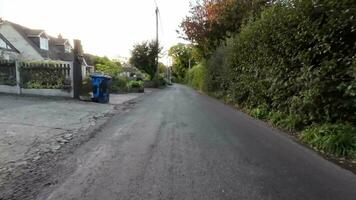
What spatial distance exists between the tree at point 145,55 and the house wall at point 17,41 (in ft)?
37.8

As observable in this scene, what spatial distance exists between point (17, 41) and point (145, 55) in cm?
1545

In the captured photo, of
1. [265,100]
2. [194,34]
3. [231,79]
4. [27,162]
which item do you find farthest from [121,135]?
[194,34]

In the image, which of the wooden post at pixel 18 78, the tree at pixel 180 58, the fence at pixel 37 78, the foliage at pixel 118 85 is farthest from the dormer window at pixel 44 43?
the tree at pixel 180 58

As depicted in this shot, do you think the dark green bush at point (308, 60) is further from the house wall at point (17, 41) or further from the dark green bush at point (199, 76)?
the house wall at point (17, 41)

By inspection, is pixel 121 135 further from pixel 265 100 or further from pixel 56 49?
pixel 56 49

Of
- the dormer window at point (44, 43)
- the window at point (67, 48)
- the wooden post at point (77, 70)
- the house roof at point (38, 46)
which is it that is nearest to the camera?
the wooden post at point (77, 70)

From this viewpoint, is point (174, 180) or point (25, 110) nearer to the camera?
point (174, 180)

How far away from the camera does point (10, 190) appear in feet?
14.5

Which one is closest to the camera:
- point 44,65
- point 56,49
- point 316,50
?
point 316,50

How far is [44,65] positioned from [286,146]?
14.0 metres

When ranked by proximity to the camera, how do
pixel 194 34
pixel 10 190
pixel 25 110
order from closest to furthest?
pixel 10 190 < pixel 25 110 < pixel 194 34

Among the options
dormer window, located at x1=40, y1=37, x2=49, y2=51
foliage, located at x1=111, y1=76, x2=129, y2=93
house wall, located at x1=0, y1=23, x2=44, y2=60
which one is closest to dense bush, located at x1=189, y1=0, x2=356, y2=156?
foliage, located at x1=111, y1=76, x2=129, y2=93

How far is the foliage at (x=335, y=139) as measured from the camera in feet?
21.8

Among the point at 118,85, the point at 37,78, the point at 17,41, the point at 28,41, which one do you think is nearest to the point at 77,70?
the point at 37,78
